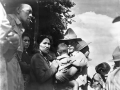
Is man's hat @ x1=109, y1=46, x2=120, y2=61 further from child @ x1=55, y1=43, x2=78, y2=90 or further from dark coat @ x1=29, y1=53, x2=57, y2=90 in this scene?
dark coat @ x1=29, y1=53, x2=57, y2=90

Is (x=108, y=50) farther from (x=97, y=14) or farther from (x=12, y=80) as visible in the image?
(x=12, y=80)

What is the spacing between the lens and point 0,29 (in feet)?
13.4

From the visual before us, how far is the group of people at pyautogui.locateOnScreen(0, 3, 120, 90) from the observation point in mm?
4195

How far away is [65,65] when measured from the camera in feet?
18.2

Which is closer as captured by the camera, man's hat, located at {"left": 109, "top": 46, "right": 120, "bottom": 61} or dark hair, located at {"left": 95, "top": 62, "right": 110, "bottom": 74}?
man's hat, located at {"left": 109, "top": 46, "right": 120, "bottom": 61}

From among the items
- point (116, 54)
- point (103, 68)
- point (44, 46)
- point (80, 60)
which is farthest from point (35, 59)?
point (103, 68)

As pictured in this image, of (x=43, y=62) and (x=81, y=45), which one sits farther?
(x=81, y=45)

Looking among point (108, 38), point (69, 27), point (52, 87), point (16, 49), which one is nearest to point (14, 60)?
point (16, 49)

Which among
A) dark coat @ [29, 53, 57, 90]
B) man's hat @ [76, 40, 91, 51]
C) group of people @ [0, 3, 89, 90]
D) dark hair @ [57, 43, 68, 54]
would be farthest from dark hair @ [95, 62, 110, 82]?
dark coat @ [29, 53, 57, 90]

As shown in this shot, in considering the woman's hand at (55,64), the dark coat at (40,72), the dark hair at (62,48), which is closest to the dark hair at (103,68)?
the dark hair at (62,48)

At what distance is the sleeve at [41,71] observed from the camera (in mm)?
5066

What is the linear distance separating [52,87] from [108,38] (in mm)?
1765

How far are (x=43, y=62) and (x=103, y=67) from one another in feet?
5.77

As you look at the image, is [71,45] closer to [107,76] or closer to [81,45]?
[81,45]
